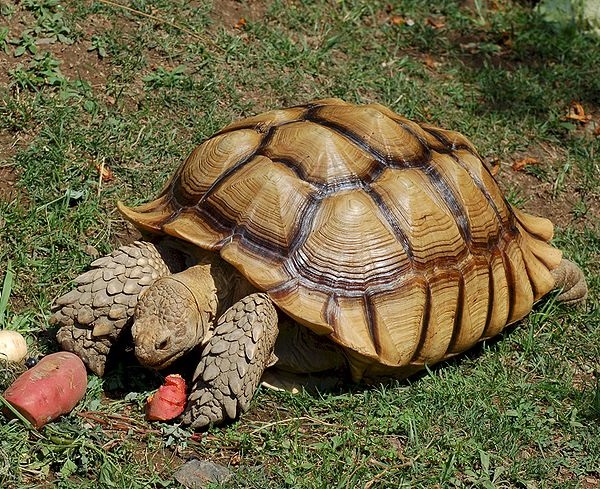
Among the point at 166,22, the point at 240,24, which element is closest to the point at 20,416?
the point at 166,22

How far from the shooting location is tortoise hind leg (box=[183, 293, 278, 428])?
350cm

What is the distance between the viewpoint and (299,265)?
12.0 ft

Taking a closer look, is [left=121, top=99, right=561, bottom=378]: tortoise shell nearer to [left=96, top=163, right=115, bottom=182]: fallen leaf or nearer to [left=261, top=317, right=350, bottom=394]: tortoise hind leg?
[left=261, top=317, right=350, bottom=394]: tortoise hind leg

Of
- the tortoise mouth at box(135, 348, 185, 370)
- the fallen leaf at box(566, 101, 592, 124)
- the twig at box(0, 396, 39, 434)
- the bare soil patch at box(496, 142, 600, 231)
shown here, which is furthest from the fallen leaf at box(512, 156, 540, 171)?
the twig at box(0, 396, 39, 434)

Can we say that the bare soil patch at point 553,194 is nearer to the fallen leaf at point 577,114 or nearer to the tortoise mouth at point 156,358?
the fallen leaf at point 577,114

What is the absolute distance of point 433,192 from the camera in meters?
3.97

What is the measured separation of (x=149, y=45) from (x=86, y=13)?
41 centimetres

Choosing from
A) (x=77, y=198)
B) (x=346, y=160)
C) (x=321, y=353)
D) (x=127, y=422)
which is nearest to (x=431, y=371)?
(x=321, y=353)

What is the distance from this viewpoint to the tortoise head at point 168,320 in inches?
137

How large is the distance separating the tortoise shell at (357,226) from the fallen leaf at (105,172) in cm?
78

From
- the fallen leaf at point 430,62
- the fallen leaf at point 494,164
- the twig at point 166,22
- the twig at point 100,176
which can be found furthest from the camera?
the fallen leaf at point 430,62

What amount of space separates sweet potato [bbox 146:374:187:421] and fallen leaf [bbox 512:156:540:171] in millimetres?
2831

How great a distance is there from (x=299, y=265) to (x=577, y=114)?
3198mm

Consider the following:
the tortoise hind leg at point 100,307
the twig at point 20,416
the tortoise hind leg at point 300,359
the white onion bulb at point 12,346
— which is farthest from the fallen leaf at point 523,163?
the twig at point 20,416
